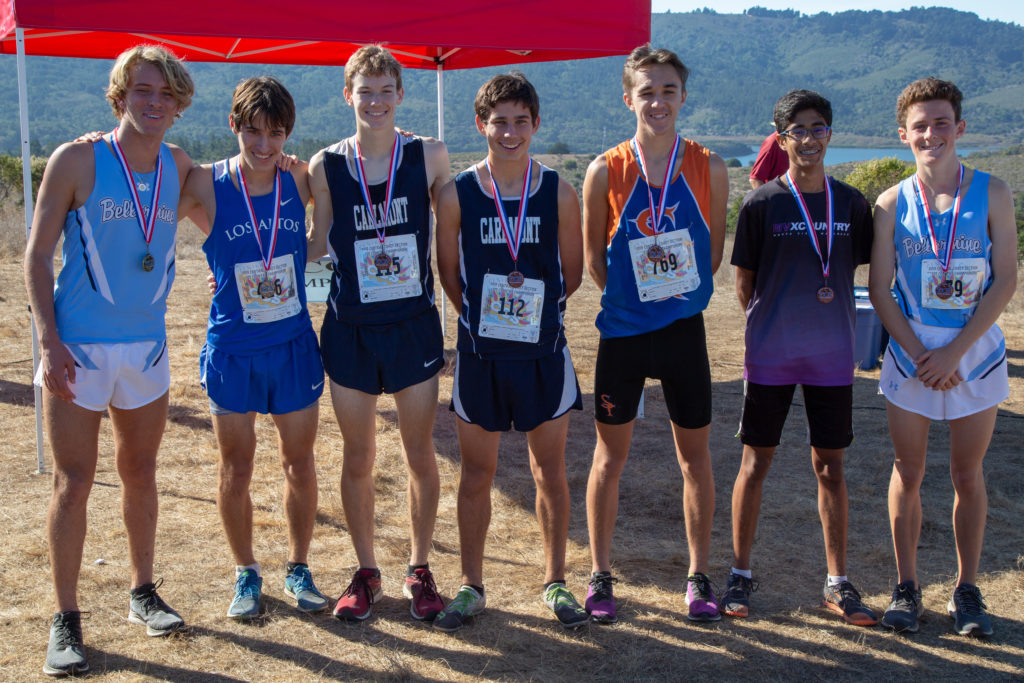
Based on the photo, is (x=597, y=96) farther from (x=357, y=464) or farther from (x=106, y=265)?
(x=106, y=265)

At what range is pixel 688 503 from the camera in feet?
11.1

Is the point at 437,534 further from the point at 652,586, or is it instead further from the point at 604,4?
the point at 604,4

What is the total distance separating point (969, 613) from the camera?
Result: 10.7ft

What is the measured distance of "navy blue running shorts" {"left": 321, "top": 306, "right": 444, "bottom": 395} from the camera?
315 cm

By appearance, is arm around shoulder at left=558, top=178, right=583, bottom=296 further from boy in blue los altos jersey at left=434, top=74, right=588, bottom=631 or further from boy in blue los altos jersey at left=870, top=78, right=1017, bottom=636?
boy in blue los altos jersey at left=870, top=78, right=1017, bottom=636

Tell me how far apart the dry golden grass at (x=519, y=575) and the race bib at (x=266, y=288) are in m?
1.18

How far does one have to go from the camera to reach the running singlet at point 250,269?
3105 millimetres

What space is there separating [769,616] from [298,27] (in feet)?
12.2

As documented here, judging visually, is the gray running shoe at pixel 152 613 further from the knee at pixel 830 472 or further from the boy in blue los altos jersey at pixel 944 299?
the boy in blue los altos jersey at pixel 944 299

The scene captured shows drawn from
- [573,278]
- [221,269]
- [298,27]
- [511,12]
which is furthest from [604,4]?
[221,269]

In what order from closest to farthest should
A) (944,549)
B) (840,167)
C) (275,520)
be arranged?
(944,549) → (275,520) → (840,167)

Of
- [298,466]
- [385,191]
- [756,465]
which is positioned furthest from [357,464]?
[756,465]

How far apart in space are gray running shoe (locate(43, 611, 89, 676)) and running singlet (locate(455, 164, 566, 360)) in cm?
169

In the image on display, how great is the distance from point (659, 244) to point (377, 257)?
3.33 ft
